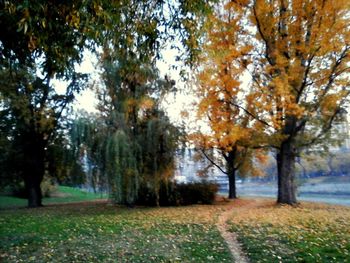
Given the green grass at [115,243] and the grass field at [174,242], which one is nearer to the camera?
the grass field at [174,242]

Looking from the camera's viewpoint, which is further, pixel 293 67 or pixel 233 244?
pixel 293 67

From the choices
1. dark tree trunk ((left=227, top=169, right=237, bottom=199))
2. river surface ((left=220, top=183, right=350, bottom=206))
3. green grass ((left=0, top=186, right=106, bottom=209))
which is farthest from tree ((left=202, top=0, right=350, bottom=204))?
green grass ((left=0, top=186, right=106, bottom=209))

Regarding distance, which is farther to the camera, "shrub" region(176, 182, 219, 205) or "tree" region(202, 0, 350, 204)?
"shrub" region(176, 182, 219, 205)

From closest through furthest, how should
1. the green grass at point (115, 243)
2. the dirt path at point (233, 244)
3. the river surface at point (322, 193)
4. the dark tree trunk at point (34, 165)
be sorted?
the dirt path at point (233, 244), the green grass at point (115, 243), the dark tree trunk at point (34, 165), the river surface at point (322, 193)

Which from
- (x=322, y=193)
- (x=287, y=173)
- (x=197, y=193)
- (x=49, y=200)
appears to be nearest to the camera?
(x=287, y=173)

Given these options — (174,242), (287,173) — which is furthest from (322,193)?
(174,242)

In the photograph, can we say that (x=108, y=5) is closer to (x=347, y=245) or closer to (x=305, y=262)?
(x=305, y=262)

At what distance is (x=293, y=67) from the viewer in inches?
607

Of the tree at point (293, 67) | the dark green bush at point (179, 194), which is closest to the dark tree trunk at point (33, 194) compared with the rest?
the dark green bush at point (179, 194)

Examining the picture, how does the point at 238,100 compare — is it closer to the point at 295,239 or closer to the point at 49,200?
the point at 295,239

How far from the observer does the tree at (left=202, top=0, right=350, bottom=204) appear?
1438 centimetres

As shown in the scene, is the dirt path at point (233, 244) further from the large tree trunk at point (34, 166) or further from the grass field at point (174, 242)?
the large tree trunk at point (34, 166)

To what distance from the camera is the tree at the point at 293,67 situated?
14383 mm

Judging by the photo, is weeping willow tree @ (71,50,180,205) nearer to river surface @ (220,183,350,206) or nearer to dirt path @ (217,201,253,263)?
dirt path @ (217,201,253,263)
